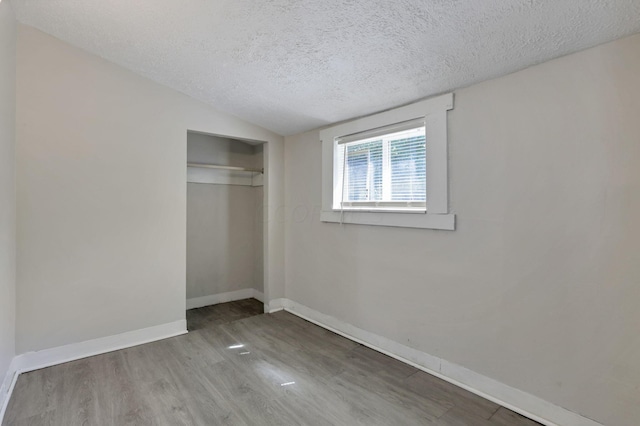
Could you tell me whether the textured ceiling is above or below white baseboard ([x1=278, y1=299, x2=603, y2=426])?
above

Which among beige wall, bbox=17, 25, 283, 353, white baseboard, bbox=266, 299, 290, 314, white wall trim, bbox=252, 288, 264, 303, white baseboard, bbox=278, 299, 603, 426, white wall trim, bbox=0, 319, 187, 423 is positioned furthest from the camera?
white wall trim, bbox=252, 288, 264, 303

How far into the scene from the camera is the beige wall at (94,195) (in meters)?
2.31

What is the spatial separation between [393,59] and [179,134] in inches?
82.2

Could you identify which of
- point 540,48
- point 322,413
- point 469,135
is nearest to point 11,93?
point 322,413

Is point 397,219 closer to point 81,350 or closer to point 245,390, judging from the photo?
point 245,390

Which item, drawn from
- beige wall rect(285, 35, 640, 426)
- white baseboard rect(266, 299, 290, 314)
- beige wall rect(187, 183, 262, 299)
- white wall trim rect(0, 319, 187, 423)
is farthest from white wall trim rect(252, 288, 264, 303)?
beige wall rect(285, 35, 640, 426)

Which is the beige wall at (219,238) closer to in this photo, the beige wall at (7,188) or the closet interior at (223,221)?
the closet interior at (223,221)

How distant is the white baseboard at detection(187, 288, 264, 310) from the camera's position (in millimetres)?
3818

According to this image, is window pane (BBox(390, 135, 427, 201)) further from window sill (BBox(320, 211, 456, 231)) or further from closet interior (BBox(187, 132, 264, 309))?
closet interior (BBox(187, 132, 264, 309))

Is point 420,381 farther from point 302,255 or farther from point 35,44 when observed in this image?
point 35,44

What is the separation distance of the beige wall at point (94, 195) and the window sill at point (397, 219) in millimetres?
1526

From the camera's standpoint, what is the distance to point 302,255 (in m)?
3.45

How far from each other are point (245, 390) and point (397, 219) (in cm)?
163

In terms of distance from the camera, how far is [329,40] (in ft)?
6.08
